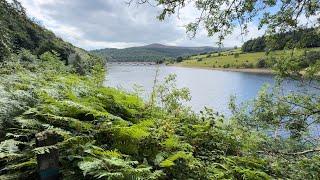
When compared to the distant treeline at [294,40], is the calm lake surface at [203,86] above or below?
below

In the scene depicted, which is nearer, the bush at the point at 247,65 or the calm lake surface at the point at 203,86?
the calm lake surface at the point at 203,86

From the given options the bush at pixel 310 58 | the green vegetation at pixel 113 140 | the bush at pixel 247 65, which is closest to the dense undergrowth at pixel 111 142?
the green vegetation at pixel 113 140

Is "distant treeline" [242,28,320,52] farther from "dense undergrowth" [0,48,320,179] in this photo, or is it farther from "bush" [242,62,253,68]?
"bush" [242,62,253,68]

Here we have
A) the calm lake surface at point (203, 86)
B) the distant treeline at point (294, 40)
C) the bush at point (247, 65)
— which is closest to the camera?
the distant treeline at point (294, 40)

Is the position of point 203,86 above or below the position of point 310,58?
below

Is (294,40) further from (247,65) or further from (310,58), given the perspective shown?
(247,65)

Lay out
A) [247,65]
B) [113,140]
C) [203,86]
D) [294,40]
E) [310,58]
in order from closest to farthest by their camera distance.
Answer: [113,140] < [294,40] < [310,58] < [203,86] < [247,65]

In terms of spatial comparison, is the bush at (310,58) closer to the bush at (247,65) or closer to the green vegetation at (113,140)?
the green vegetation at (113,140)

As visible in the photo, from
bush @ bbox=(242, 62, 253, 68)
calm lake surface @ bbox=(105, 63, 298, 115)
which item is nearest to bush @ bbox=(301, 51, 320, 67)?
calm lake surface @ bbox=(105, 63, 298, 115)

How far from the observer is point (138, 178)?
4375 mm

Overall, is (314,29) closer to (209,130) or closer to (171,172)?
(209,130)

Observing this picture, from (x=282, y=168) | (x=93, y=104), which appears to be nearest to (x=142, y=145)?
(x=93, y=104)

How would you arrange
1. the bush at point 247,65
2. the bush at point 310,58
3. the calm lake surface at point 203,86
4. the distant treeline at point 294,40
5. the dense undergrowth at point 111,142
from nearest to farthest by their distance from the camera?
1. the dense undergrowth at point 111,142
2. the distant treeline at point 294,40
3. the bush at point 310,58
4. the calm lake surface at point 203,86
5. the bush at point 247,65

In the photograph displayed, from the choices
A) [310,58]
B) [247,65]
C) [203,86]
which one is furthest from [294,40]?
[247,65]
